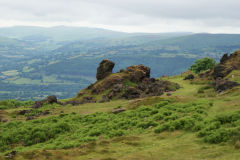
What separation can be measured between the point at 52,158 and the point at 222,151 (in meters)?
10.9

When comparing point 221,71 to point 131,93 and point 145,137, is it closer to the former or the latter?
point 131,93

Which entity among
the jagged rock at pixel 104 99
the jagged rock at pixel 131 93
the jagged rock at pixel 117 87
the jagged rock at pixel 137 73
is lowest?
the jagged rock at pixel 104 99

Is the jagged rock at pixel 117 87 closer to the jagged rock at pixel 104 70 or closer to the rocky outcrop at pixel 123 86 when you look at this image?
the rocky outcrop at pixel 123 86

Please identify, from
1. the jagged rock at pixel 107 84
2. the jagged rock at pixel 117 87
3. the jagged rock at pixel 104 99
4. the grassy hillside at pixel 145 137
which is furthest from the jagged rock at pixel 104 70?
the grassy hillside at pixel 145 137

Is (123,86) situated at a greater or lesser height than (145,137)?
lesser

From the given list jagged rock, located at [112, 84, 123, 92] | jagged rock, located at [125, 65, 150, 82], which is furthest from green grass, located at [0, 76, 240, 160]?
jagged rock, located at [125, 65, 150, 82]

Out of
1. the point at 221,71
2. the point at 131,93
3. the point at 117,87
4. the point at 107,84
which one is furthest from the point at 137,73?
the point at 221,71

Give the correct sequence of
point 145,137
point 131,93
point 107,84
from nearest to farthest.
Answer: point 145,137 → point 131,93 → point 107,84

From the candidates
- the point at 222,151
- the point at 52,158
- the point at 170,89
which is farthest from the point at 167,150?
the point at 170,89

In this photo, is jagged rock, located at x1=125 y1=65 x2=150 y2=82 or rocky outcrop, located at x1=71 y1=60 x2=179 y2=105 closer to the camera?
rocky outcrop, located at x1=71 y1=60 x2=179 y2=105

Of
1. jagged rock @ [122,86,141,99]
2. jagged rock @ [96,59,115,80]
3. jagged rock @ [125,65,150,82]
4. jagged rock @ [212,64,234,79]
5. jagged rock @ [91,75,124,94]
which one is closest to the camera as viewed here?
jagged rock @ [122,86,141,99]

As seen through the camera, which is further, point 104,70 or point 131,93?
point 104,70

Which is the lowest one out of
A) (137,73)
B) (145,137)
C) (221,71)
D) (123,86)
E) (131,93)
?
(131,93)

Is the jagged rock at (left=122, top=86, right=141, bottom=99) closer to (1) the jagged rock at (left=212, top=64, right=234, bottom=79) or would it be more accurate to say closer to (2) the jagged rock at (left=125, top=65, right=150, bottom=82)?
(2) the jagged rock at (left=125, top=65, right=150, bottom=82)
